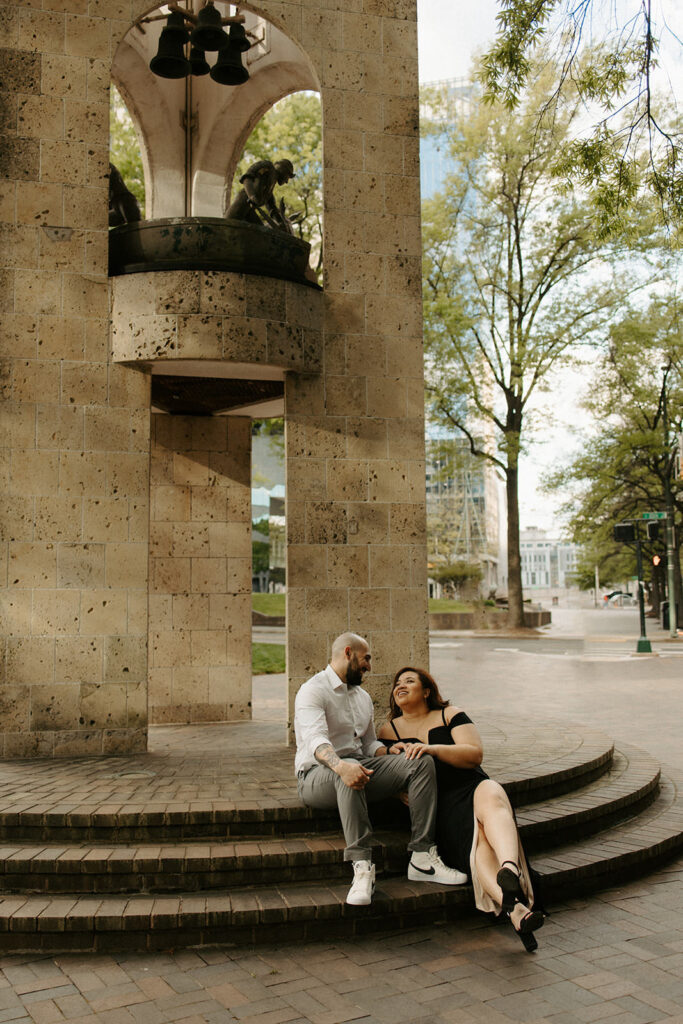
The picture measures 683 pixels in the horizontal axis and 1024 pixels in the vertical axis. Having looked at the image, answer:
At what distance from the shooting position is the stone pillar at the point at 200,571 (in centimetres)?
1030

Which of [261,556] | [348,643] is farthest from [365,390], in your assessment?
[261,556]

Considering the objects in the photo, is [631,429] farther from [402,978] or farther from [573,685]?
[402,978]

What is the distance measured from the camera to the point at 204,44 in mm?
7754

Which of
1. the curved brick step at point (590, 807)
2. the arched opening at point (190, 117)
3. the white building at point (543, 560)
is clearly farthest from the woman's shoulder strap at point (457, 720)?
the white building at point (543, 560)

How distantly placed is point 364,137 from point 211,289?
2384mm

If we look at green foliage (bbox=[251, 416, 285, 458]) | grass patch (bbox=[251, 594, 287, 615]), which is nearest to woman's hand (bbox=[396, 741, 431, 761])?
green foliage (bbox=[251, 416, 285, 458])

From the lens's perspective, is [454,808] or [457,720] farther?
[457,720]

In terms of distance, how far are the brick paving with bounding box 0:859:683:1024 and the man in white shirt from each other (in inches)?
14.7

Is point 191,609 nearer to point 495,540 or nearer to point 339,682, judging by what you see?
point 339,682

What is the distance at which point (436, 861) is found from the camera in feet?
16.8

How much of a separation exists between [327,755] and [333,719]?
21.4 inches

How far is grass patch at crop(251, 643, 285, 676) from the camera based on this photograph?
719 inches

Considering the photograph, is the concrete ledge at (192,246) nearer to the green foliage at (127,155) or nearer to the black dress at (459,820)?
the black dress at (459,820)

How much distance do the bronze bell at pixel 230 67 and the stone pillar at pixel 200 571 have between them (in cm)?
380
